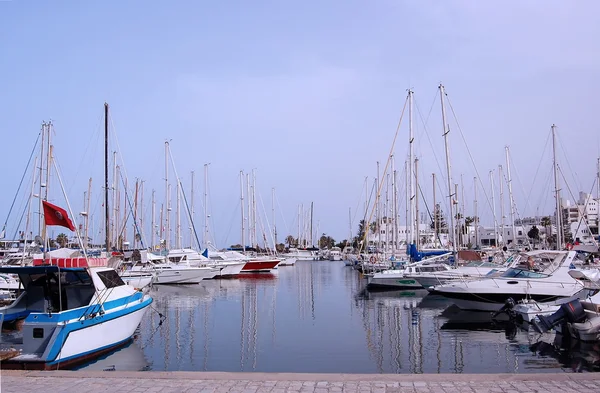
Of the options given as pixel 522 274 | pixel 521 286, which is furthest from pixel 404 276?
pixel 521 286

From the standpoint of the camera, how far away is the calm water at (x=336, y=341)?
16312 millimetres

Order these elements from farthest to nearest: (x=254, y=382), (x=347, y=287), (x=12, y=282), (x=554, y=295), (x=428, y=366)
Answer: (x=347, y=287)
(x=12, y=282)
(x=554, y=295)
(x=428, y=366)
(x=254, y=382)

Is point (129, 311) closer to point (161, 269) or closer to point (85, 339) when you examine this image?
point (85, 339)

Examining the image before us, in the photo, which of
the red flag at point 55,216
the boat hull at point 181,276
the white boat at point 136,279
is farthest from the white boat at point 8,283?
the red flag at point 55,216

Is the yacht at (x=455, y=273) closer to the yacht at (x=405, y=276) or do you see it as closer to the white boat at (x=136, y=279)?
the yacht at (x=405, y=276)

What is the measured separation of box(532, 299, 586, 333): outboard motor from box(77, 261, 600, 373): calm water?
501 mm

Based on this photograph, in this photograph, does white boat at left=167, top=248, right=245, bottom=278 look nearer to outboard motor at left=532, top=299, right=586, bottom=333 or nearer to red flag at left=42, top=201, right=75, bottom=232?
red flag at left=42, top=201, right=75, bottom=232

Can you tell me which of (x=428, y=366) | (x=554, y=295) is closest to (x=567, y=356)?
(x=428, y=366)

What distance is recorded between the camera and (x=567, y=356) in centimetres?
1653

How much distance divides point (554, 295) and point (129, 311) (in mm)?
18140

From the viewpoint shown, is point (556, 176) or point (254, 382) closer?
point (254, 382)

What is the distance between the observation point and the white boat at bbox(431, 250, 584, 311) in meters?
26.0

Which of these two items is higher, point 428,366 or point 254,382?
point 254,382

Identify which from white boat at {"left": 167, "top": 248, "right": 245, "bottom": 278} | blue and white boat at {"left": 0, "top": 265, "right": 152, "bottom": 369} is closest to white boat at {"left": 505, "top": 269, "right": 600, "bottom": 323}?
blue and white boat at {"left": 0, "top": 265, "right": 152, "bottom": 369}
